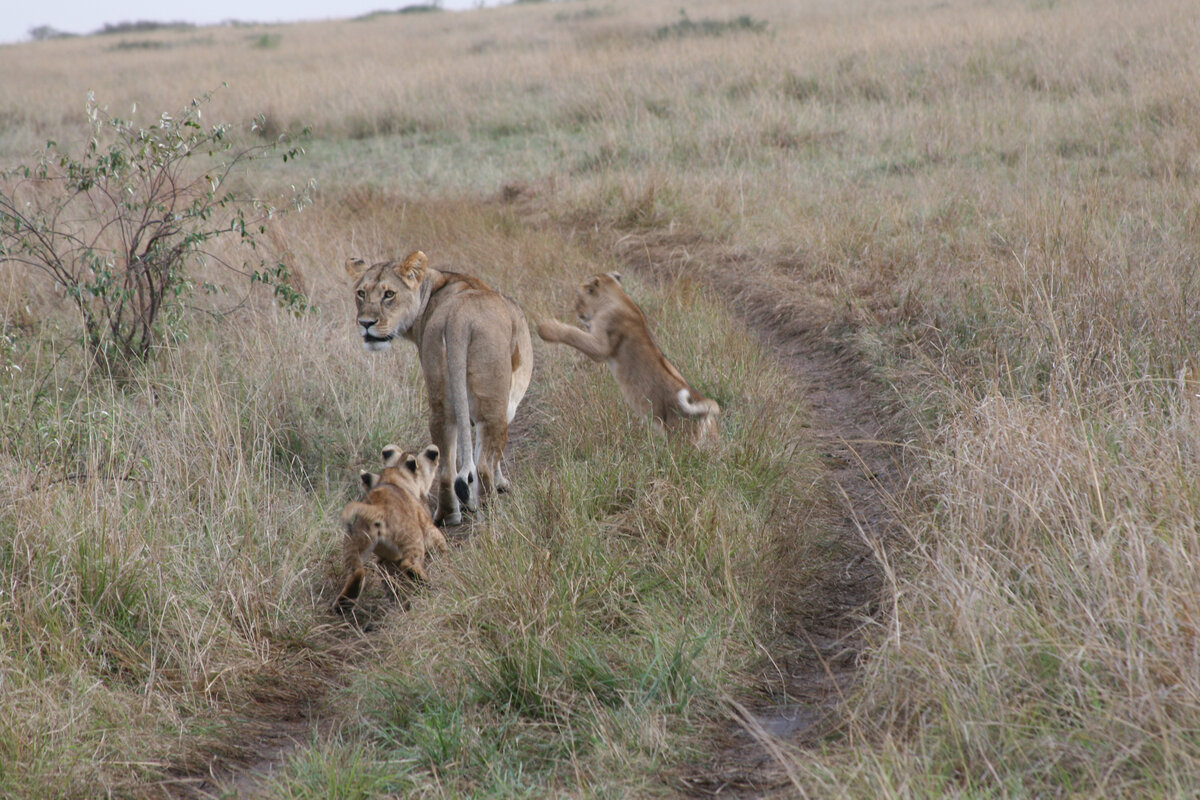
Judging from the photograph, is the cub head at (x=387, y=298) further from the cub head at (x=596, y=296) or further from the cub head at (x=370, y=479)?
the cub head at (x=596, y=296)

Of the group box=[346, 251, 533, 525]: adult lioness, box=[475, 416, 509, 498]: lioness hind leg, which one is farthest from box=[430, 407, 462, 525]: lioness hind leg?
box=[475, 416, 509, 498]: lioness hind leg

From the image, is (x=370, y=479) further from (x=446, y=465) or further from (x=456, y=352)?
(x=456, y=352)

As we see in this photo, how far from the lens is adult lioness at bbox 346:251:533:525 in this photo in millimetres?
5188

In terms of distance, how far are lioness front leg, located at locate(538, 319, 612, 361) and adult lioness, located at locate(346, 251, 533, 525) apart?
0.52 m

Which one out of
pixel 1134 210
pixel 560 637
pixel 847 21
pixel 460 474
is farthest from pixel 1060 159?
pixel 847 21

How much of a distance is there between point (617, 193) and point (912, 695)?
9.00 meters

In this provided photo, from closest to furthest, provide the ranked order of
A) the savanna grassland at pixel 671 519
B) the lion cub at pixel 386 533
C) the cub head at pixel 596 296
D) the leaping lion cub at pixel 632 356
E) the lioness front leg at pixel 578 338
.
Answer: the savanna grassland at pixel 671 519 < the lion cub at pixel 386 533 < the leaping lion cub at pixel 632 356 < the lioness front leg at pixel 578 338 < the cub head at pixel 596 296

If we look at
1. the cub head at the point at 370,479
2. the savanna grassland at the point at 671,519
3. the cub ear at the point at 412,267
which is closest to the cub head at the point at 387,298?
the cub ear at the point at 412,267

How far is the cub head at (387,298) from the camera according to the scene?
538cm

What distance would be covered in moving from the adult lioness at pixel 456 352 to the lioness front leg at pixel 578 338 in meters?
0.52

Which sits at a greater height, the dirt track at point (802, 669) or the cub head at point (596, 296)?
the cub head at point (596, 296)

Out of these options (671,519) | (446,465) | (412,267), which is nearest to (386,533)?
(446,465)

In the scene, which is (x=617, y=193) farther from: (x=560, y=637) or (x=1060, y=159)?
(x=560, y=637)

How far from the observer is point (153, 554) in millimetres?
4215
